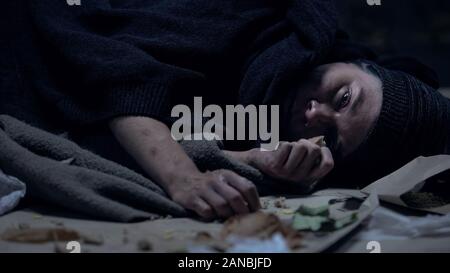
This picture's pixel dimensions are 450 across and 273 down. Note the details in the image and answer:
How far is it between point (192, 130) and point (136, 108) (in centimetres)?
14

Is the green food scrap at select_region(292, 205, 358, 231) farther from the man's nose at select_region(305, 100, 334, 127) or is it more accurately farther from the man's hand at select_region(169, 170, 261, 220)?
the man's nose at select_region(305, 100, 334, 127)

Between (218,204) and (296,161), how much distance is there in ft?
0.81

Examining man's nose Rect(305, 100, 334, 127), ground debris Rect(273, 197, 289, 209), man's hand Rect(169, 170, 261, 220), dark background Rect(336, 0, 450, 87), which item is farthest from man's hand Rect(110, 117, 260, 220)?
dark background Rect(336, 0, 450, 87)

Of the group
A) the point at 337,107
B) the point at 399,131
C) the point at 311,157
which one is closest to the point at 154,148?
the point at 311,157

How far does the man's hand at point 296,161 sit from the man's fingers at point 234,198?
207 millimetres

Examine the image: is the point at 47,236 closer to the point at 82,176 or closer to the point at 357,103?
the point at 82,176

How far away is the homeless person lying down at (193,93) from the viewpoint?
1.12m

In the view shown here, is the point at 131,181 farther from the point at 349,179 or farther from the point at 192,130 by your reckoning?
the point at 349,179

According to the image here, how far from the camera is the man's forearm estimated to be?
1068 mm

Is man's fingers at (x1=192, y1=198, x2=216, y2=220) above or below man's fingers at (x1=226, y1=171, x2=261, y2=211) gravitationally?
below

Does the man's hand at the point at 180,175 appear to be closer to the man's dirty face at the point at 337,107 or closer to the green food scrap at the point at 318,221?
the green food scrap at the point at 318,221

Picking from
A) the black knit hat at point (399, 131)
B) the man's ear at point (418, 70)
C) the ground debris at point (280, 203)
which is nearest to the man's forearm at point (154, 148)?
the ground debris at point (280, 203)
